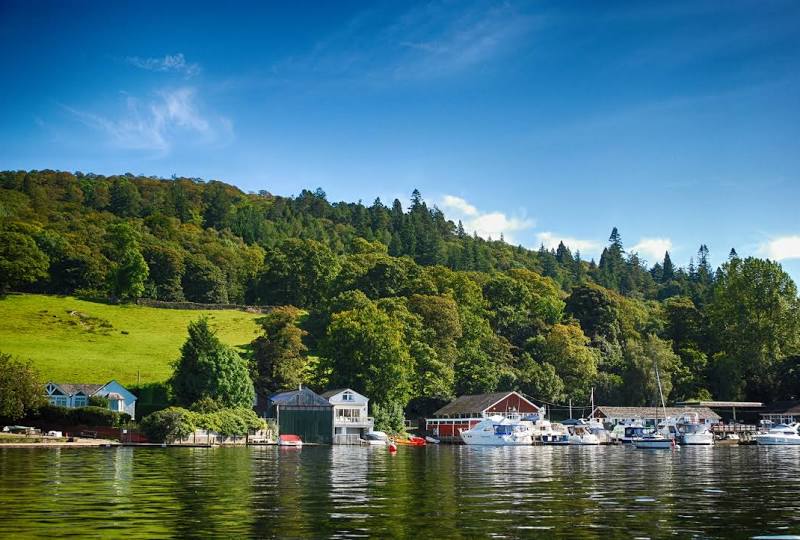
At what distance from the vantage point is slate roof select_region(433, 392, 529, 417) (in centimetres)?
11338

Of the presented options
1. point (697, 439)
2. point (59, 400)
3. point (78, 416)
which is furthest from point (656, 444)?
point (59, 400)

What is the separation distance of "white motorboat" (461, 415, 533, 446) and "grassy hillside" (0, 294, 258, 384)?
42.7 metres

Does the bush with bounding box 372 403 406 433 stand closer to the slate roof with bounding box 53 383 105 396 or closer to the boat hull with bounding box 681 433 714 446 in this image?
the slate roof with bounding box 53 383 105 396

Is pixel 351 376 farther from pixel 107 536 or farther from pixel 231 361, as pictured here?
pixel 107 536

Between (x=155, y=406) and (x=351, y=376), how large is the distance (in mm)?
26190

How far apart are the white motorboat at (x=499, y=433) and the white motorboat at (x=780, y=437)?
106 ft

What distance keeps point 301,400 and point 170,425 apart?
21.4 m

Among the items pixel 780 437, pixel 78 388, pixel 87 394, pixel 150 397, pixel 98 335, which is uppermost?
pixel 98 335

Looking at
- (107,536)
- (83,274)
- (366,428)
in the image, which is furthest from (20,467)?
(83,274)

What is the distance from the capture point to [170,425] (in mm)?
79688

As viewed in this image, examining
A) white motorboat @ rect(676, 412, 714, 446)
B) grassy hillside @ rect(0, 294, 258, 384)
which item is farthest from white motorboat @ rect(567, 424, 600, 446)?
grassy hillside @ rect(0, 294, 258, 384)

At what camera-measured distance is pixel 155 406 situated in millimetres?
103375

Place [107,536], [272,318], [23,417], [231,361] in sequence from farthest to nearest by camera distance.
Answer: [272,318]
[231,361]
[23,417]
[107,536]

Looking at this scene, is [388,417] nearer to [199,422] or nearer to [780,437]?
[199,422]
